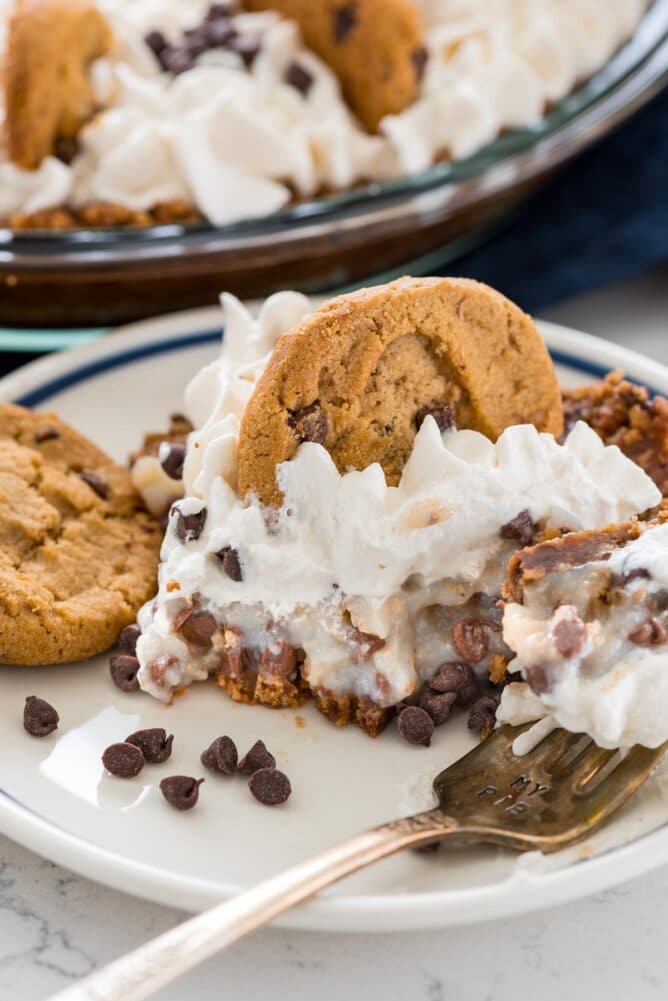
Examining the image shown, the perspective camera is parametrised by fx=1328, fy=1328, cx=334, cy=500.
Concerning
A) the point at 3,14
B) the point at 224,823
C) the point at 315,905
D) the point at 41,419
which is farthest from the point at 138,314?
the point at 315,905

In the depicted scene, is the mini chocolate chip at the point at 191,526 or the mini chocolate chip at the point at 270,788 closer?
the mini chocolate chip at the point at 270,788

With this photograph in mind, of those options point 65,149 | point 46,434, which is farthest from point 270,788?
point 65,149

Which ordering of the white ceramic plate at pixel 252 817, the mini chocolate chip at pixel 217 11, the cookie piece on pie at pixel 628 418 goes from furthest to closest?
the mini chocolate chip at pixel 217 11
the cookie piece on pie at pixel 628 418
the white ceramic plate at pixel 252 817

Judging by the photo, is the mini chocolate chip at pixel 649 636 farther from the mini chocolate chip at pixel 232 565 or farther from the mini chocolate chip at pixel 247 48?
the mini chocolate chip at pixel 247 48

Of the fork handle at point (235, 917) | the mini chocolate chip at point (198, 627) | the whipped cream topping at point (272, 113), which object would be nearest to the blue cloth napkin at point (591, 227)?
the whipped cream topping at point (272, 113)

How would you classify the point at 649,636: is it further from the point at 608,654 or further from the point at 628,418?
the point at 628,418

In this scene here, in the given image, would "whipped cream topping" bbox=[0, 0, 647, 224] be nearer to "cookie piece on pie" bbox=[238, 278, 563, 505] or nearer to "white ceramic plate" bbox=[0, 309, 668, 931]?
"cookie piece on pie" bbox=[238, 278, 563, 505]

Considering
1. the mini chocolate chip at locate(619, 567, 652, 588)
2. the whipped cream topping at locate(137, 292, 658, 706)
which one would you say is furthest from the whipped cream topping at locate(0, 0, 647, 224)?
the mini chocolate chip at locate(619, 567, 652, 588)
